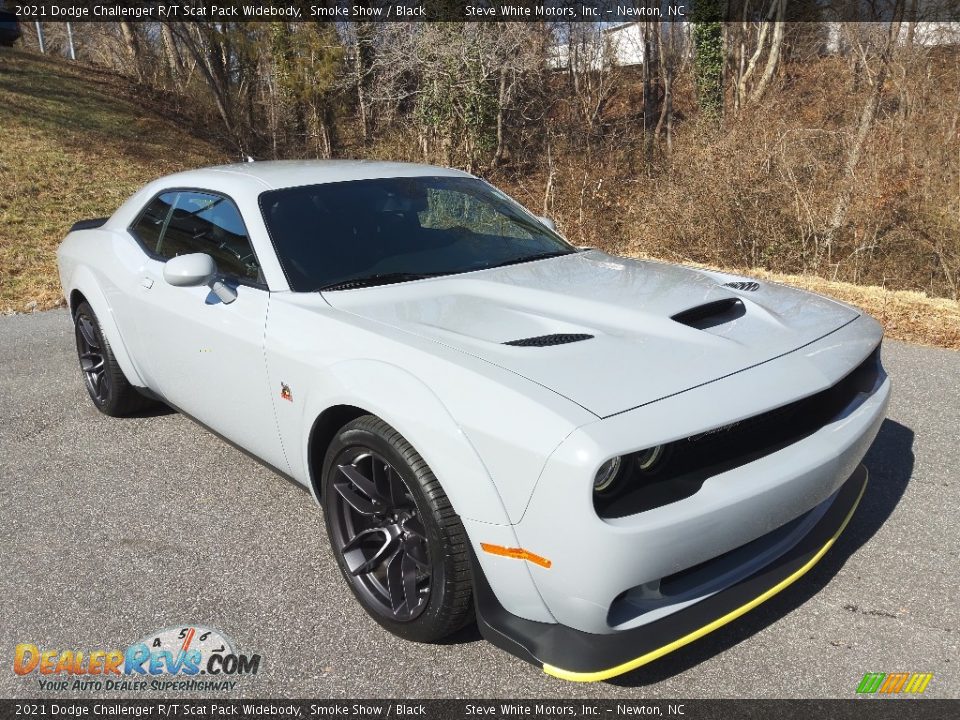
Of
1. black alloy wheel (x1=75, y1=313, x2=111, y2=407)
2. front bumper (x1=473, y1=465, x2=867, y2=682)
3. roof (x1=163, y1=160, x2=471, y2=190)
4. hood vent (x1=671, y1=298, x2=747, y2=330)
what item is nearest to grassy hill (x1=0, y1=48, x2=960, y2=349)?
hood vent (x1=671, y1=298, x2=747, y2=330)

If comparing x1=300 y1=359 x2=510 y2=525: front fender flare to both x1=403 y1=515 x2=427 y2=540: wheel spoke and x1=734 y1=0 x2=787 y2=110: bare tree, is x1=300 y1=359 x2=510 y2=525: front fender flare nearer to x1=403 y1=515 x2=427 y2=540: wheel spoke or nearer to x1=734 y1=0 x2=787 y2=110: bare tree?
x1=403 y1=515 x2=427 y2=540: wheel spoke

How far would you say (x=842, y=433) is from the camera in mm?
2422

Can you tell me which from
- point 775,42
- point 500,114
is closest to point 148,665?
point 500,114

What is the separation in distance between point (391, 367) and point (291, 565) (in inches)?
43.7

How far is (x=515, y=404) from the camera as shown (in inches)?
80.3

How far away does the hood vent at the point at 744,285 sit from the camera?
309 cm

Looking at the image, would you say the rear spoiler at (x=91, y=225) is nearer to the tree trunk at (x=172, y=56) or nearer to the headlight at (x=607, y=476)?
the headlight at (x=607, y=476)

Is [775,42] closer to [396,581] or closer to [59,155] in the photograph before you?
[59,155]

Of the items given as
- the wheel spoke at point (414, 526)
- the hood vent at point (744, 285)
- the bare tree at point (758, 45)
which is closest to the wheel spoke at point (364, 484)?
the wheel spoke at point (414, 526)

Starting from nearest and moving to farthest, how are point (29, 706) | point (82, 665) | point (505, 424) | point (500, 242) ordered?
point (505, 424), point (29, 706), point (82, 665), point (500, 242)

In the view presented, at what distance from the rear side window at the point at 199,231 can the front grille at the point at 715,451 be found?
180cm

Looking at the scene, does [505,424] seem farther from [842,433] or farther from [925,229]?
[925,229]

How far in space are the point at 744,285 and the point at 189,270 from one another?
2289 mm

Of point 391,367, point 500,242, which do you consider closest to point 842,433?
point 391,367
